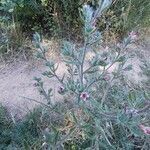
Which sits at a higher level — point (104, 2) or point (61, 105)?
point (104, 2)

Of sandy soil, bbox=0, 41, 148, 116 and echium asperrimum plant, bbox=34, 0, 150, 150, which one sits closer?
echium asperrimum plant, bbox=34, 0, 150, 150

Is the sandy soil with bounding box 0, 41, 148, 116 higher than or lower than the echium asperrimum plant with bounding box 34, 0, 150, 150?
lower

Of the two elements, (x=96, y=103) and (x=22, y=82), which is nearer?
(x=96, y=103)

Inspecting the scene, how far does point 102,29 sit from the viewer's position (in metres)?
3.90

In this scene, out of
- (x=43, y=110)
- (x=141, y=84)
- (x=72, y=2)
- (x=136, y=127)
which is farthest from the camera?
(x=72, y=2)

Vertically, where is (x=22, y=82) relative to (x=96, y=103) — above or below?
below

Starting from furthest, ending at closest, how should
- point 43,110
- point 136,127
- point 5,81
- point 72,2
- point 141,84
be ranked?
point 72,2 < point 5,81 < point 141,84 < point 43,110 < point 136,127

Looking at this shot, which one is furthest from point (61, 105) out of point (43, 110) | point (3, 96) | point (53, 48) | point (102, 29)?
point (102, 29)

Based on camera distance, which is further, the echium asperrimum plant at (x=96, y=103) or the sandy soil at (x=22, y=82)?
the sandy soil at (x=22, y=82)

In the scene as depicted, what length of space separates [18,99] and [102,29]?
1179 millimetres

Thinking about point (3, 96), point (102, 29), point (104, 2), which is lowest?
point (3, 96)

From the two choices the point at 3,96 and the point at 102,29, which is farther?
the point at 102,29

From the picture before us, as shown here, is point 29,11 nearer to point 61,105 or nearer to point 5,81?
point 5,81

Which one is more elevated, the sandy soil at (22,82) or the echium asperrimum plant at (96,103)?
the echium asperrimum plant at (96,103)
